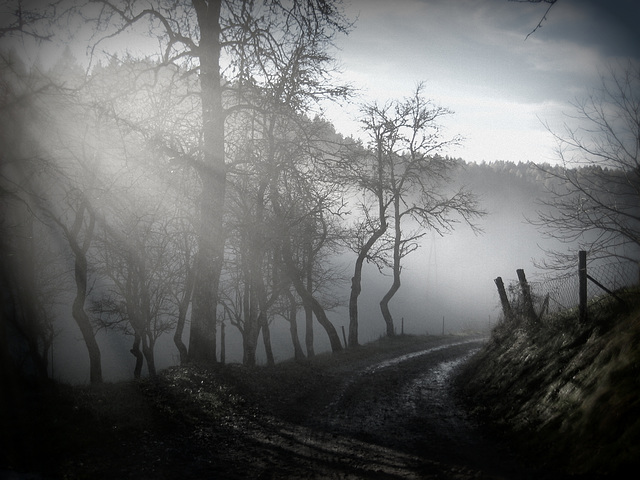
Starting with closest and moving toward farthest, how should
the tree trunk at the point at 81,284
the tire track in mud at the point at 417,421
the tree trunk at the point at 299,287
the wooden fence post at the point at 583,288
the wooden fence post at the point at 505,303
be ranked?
the tire track in mud at the point at 417,421, the wooden fence post at the point at 583,288, the wooden fence post at the point at 505,303, the tree trunk at the point at 81,284, the tree trunk at the point at 299,287

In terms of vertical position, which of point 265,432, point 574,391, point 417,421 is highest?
point 574,391

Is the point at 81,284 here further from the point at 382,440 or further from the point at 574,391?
the point at 574,391

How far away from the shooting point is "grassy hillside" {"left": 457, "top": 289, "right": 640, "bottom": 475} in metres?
4.85

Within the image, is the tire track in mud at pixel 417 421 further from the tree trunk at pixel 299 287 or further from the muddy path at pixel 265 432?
the tree trunk at pixel 299 287

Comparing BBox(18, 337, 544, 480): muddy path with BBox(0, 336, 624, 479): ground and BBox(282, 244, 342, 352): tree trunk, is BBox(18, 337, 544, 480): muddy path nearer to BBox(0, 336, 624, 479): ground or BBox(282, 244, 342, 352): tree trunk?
BBox(0, 336, 624, 479): ground

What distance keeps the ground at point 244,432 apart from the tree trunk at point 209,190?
1021 mm

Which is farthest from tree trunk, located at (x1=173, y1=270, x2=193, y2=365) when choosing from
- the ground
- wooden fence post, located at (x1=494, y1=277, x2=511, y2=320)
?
wooden fence post, located at (x1=494, y1=277, x2=511, y2=320)

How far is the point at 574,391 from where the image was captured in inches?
250

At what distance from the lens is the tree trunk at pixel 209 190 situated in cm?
1113

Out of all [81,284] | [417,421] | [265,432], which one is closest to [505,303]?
[417,421]

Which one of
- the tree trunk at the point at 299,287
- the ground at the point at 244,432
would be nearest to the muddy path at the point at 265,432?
the ground at the point at 244,432

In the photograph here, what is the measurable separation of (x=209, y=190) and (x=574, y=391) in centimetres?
917

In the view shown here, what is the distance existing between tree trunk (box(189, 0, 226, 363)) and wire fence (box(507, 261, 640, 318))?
8145 millimetres

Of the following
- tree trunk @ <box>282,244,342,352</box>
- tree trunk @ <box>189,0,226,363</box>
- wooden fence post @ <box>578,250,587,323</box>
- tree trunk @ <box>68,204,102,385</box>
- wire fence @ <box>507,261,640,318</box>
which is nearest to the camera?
wooden fence post @ <box>578,250,587,323</box>
